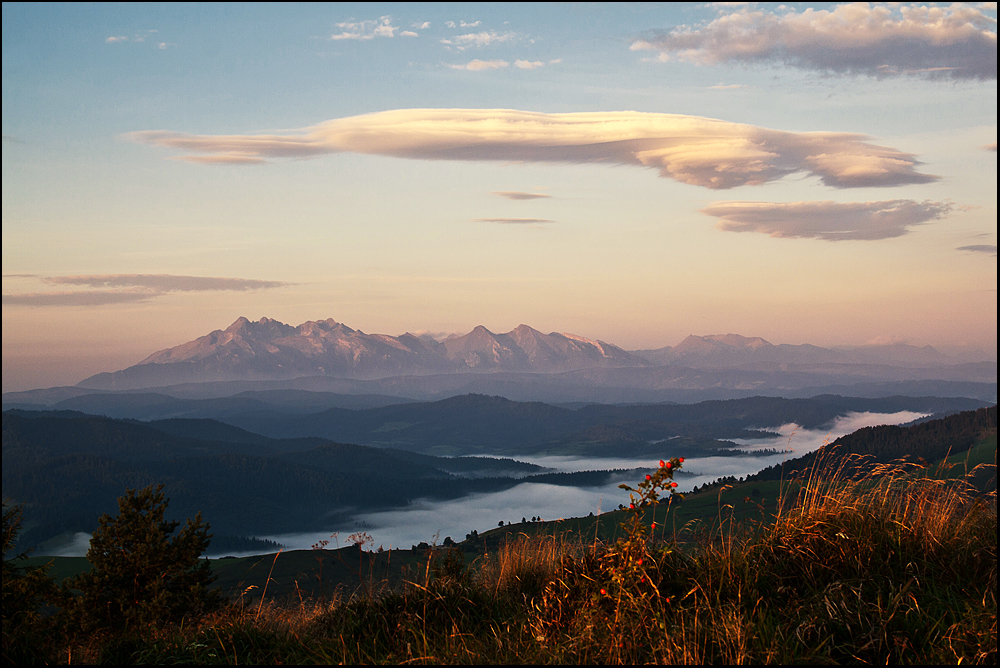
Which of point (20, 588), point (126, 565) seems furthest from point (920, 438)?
point (20, 588)

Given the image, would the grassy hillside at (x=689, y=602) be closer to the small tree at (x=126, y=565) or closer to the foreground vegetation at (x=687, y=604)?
the foreground vegetation at (x=687, y=604)

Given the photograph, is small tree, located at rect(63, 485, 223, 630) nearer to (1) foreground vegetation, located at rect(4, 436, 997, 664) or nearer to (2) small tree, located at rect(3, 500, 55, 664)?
(2) small tree, located at rect(3, 500, 55, 664)

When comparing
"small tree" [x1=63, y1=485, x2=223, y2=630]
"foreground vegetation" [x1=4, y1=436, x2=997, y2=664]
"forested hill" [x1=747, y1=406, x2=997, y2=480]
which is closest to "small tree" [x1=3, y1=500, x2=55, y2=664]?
"small tree" [x1=63, y1=485, x2=223, y2=630]

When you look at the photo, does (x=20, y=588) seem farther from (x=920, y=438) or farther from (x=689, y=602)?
(x=920, y=438)

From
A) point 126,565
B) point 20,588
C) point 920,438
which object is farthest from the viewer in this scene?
point 920,438

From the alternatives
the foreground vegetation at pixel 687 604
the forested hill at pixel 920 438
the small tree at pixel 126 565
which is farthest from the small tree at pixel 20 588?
the forested hill at pixel 920 438

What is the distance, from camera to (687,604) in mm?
7164

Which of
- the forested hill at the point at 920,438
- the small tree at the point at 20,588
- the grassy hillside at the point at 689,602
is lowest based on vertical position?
the forested hill at the point at 920,438

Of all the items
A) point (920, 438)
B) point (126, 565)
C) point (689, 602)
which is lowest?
point (920, 438)

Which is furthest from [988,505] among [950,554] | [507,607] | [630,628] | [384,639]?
[384,639]

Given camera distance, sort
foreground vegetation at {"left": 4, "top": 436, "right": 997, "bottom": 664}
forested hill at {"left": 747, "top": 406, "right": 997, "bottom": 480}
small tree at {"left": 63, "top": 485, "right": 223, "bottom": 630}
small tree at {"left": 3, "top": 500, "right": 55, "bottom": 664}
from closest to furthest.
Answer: foreground vegetation at {"left": 4, "top": 436, "right": 997, "bottom": 664}
small tree at {"left": 3, "top": 500, "right": 55, "bottom": 664}
small tree at {"left": 63, "top": 485, "right": 223, "bottom": 630}
forested hill at {"left": 747, "top": 406, "right": 997, "bottom": 480}

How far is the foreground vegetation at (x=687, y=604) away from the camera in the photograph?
6.04 m

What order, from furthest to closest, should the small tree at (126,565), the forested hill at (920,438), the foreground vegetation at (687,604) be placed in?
Result: the forested hill at (920,438) → the small tree at (126,565) → the foreground vegetation at (687,604)

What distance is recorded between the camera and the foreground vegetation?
19.8 feet
